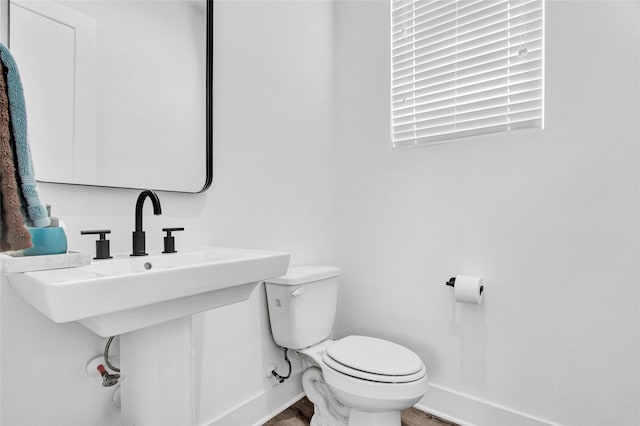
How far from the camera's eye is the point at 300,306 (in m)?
1.57

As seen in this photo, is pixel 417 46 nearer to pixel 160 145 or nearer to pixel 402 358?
pixel 160 145

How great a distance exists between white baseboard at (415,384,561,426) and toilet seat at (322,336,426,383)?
0.43 meters

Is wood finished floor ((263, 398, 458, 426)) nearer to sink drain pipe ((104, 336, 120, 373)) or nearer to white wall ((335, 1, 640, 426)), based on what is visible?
white wall ((335, 1, 640, 426))

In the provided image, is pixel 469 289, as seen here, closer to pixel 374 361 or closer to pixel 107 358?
pixel 374 361

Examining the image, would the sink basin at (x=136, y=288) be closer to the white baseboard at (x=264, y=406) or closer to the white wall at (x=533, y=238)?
the white baseboard at (x=264, y=406)

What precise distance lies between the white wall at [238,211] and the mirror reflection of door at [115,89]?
0.07 m

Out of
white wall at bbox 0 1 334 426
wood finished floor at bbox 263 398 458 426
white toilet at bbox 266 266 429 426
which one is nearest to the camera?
white wall at bbox 0 1 334 426

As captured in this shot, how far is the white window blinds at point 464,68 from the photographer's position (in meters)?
1.49

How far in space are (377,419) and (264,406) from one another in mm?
552

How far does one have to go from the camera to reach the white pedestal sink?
70 centimetres

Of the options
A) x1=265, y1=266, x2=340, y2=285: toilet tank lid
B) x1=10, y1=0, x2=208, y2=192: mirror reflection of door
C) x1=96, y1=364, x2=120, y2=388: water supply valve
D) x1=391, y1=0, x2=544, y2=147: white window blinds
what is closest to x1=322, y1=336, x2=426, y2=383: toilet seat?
x1=265, y1=266, x2=340, y2=285: toilet tank lid

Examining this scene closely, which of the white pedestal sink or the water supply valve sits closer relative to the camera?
the white pedestal sink

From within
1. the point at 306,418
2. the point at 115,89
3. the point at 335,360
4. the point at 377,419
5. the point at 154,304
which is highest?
the point at 115,89

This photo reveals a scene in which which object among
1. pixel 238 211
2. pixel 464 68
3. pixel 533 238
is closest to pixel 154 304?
pixel 238 211
